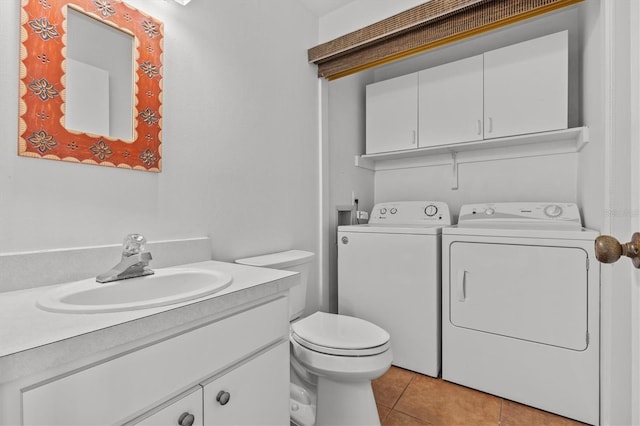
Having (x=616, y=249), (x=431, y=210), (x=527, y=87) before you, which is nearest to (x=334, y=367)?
(x=616, y=249)

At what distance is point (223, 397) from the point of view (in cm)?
87

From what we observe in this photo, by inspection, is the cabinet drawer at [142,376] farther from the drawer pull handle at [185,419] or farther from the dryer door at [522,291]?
the dryer door at [522,291]

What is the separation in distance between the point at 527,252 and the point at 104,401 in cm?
191

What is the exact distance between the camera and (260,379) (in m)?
0.99

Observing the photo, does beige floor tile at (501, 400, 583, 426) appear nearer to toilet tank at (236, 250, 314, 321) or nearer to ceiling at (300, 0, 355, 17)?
toilet tank at (236, 250, 314, 321)

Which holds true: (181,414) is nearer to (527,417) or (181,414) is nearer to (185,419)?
(185,419)

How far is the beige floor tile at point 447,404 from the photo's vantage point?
1.57 m

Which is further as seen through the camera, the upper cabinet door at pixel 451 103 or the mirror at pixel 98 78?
the upper cabinet door at pixel 451 103

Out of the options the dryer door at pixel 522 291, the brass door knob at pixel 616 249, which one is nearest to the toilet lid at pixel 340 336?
the dryer door at pixel 522 291

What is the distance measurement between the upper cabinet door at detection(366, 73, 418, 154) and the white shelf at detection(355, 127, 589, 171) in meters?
0.08

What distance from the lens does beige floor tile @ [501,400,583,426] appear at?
60.7 inches

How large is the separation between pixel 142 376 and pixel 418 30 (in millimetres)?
2048

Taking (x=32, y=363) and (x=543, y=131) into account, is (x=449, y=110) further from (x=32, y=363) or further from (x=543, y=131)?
(x=32, y=363)

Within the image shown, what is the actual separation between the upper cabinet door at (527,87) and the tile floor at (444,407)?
165cm
